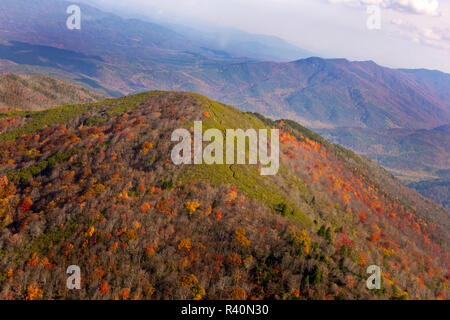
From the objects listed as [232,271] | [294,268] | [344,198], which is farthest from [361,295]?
[344,198]

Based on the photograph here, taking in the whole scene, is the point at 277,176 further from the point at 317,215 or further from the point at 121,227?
the point at 121,227

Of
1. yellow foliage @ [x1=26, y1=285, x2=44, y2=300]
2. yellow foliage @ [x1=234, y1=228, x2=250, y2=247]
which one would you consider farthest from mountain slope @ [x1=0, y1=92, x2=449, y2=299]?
yellow foliage @ [x1=234, y1=228, x2=250, y2=247]

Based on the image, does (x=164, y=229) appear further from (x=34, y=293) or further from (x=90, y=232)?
(x=34, y=293)

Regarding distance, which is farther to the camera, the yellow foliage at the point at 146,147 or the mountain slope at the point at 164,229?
the yellow foliage at the point at 146,147

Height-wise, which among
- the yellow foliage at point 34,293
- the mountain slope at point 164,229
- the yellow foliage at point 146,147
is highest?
the yellow foliage at point 146,147

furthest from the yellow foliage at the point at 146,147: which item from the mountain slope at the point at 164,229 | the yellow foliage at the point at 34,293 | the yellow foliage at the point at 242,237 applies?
the yellow foliage at the point at 34,293

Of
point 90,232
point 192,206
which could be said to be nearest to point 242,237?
point 192,206

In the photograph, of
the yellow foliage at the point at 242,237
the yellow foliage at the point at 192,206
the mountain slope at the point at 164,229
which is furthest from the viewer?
the yellow foliage at the point at 192,206

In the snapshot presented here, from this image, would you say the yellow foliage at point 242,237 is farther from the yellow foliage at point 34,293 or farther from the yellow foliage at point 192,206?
the yellow foliage at point 34,293

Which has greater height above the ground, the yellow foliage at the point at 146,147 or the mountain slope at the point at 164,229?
the yellow foliage at the point at 146,147
